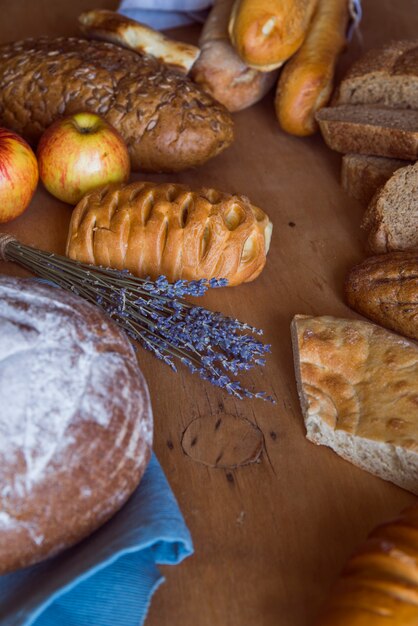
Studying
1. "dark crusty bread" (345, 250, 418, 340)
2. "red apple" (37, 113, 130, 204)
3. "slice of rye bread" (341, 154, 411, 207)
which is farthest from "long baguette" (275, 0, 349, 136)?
"dark crusty bread" (345, 250, 418, 340)

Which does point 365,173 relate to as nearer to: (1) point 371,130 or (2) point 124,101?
(1) point 371,130

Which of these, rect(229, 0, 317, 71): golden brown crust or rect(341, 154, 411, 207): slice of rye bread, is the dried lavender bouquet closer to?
rect(341, 154, 411, 207): slice of rye bread


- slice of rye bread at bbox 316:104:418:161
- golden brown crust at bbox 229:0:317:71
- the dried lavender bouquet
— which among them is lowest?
the dried lavender bouquet

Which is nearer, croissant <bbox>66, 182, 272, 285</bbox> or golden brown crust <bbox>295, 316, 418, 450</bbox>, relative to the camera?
golden brown crust <bbox>295, 316, 418, 450</bbox>

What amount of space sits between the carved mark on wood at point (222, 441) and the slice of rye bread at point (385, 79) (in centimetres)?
113

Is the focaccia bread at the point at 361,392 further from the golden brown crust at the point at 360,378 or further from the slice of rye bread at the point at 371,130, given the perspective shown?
the slice of rye bread at the point at 371,130

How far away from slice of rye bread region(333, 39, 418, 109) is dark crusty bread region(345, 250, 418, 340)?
23.4 inches

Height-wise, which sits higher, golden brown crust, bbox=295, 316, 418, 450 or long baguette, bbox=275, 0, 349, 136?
long baguette, bbox=275, 0, 349, 136

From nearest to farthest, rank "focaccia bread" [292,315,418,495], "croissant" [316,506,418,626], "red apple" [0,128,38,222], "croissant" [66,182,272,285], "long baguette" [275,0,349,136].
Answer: "croissant" [316,506,418,626], "focaccia bread" [292,315,418,495], "croissant" [66,182,272,285], "red apple" [0,128,38,222], "long baguette" [275,0,349,136]

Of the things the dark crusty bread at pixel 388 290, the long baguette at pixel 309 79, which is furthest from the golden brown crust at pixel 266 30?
the dark crusty bread at pixel 388 290

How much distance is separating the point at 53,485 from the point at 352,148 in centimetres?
138

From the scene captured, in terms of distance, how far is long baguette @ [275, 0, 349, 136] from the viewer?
216cm

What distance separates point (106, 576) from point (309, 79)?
62.5 inches

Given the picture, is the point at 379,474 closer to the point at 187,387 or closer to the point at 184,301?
the point at 187,387
